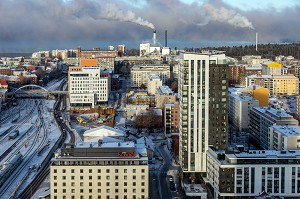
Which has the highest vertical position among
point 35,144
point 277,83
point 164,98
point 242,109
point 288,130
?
point 277,83

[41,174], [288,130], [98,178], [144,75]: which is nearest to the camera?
[98,178]

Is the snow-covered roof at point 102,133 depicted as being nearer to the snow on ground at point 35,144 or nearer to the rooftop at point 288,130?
the snow on ground at point 35,144

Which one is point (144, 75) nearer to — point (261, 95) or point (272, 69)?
point (272, 69)

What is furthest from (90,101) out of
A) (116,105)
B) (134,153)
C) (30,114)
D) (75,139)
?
(134,153)

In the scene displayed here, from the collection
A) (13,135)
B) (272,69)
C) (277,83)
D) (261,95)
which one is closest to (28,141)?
(13,135)

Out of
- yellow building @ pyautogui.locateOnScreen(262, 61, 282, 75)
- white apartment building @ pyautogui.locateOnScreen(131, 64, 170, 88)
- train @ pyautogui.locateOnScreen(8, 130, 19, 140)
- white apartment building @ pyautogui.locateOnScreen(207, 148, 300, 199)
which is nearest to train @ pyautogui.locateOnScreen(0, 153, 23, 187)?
train @ pyautogui.locateOnScreen(8, 130, 19, 140)

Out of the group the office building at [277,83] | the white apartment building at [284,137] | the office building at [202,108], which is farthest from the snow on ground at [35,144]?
the office building at [277,83]
